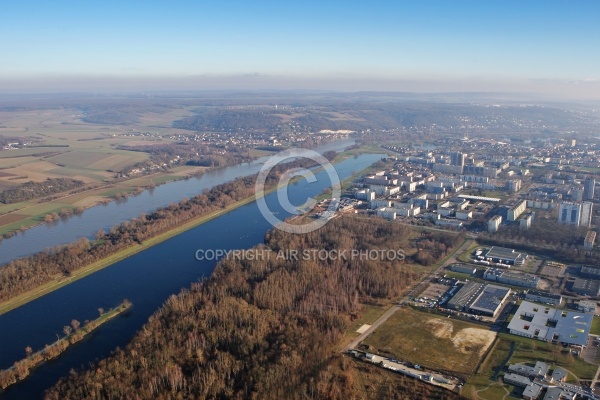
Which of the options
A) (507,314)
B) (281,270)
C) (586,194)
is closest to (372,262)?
(281,270)

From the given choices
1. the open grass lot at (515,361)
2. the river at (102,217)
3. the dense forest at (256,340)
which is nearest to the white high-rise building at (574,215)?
the dense forest at (256,340)

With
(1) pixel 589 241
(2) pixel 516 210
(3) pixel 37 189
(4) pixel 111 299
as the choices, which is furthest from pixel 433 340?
(3) pixel 37 189

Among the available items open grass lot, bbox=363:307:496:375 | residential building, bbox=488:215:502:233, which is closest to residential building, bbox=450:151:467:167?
residential building, bbox=488:215:502:233

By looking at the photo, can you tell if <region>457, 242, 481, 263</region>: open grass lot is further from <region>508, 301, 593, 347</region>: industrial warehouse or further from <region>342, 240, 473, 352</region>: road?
<region>508, 301, 593, 347</region>: industrial warehouse

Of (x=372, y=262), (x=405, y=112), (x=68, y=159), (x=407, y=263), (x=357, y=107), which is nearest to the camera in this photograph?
(x=372, y=262)

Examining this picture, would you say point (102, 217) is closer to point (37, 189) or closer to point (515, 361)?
point (37, 189)

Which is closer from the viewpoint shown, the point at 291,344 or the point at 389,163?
the point at 291,344

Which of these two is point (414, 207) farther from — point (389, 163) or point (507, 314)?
point (389, 163)

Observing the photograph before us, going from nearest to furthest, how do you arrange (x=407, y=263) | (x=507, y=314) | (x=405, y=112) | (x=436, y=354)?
(x=436, y=354) → (x=507, y=314) → (x=407, y=263) → (x=405, y=112)
